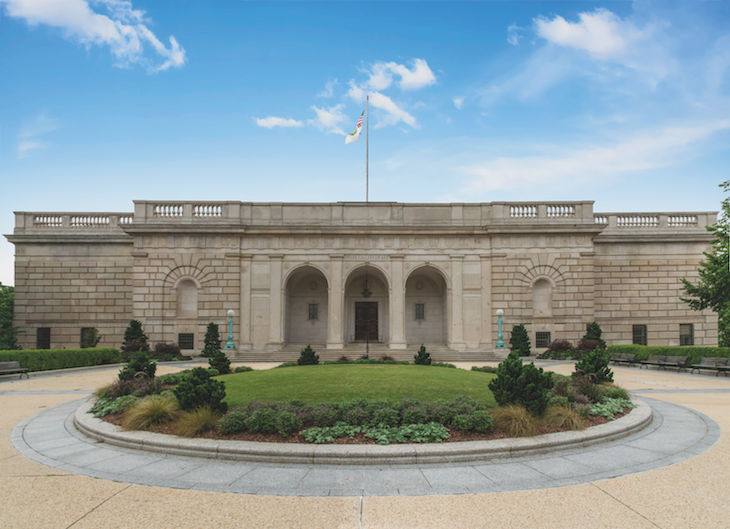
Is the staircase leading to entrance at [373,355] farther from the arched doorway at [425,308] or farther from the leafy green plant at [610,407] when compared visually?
the leafy green plant at [610,407]

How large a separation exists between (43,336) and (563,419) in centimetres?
3667

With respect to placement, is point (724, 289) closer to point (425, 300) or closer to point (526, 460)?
point (425, 300)

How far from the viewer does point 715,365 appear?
20.9 meters

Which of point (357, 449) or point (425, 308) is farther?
point (425, 308)

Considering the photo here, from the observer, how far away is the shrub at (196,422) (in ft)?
29.8

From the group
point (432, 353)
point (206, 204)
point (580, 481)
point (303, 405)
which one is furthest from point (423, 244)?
point (580, 481)

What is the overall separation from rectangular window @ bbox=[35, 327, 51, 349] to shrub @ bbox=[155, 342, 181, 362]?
10.6 m

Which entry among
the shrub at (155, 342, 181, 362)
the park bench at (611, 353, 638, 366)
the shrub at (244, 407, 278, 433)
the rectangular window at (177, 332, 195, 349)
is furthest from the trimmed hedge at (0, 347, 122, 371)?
the park bench at (611, 353, 638, 366)

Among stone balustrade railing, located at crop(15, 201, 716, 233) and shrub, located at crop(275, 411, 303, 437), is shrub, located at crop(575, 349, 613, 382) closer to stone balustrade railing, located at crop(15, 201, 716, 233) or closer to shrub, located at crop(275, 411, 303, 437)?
shrub, located at crop(275, 411, 303, 437)

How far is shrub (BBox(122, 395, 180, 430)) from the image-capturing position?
31.7ft

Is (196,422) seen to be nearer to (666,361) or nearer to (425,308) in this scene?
(666,361)

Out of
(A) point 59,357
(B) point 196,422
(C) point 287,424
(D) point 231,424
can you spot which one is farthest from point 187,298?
(C) point 287,424

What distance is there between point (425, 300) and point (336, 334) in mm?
8053

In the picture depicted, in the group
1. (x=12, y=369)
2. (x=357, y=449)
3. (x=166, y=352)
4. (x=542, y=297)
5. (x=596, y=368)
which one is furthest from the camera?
(x=542, y=297)
